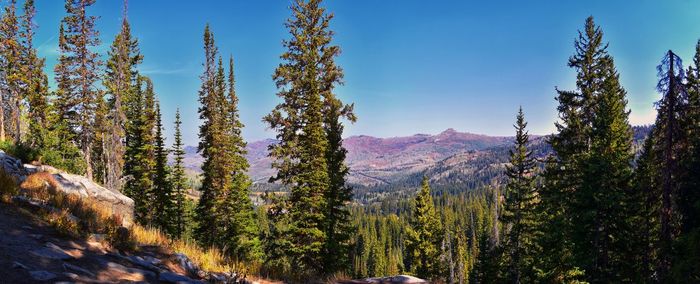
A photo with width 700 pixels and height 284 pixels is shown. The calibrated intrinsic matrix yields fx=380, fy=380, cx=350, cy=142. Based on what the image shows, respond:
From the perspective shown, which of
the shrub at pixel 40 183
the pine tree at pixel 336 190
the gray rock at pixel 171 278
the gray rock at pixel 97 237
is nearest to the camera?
the gray rock at pixel 171 278

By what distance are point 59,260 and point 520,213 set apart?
2788 centimetres

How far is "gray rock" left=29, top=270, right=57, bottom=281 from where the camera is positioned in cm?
519

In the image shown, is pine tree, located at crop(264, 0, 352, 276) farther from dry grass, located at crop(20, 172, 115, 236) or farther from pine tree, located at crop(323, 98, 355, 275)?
dry grass, located at crop(20, 172, 115, 236)

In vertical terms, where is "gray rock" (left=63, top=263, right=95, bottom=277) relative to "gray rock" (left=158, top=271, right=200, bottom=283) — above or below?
above

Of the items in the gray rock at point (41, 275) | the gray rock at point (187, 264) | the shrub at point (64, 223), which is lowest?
the gray rock at point (187, 264)

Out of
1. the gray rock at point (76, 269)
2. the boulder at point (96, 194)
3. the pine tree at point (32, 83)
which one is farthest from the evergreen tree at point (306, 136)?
the pine tree at point (32, 83)

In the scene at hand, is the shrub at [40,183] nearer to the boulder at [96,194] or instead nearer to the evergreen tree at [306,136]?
the boulder at [96,194]

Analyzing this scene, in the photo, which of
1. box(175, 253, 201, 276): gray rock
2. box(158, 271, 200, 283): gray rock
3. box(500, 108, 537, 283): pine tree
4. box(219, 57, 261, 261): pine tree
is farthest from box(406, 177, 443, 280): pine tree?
box(158, 271, 200, 283): gray rock

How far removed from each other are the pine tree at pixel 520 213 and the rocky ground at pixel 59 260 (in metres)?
24.6

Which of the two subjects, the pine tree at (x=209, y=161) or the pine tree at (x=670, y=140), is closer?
the pine tree at (x=670, y=140)

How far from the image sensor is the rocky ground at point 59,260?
5.40 metres

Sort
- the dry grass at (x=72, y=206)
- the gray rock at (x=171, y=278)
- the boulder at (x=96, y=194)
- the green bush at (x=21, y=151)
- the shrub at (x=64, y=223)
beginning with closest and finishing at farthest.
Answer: the gray rock at (x=171, y=278)
the shrub at (x=64, y=223)
the dry grass at (x=72, y=206)
the boulder at (x=96, y=194)
the green bush at (x=21, y=151)

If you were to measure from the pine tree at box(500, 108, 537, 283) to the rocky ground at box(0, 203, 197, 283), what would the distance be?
24.6 meters

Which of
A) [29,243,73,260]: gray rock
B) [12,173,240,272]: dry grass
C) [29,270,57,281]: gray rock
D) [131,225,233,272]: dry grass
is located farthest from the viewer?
[131,225,233,272]: dry grass
